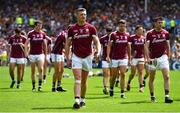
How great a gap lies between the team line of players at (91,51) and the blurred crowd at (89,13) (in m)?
30.1

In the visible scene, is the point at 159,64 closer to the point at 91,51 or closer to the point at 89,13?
the point at 91,51

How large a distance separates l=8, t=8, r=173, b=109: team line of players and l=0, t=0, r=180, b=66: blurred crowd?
98.9 feet

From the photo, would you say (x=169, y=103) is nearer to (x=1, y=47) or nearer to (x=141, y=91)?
(x=141, y=91)

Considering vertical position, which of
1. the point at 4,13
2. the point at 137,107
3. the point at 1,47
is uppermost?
the point at 4,13

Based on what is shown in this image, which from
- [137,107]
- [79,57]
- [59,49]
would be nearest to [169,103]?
[137,107]

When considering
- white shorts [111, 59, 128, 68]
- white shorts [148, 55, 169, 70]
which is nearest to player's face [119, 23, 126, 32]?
white shorts [111, 59, 128, 68]

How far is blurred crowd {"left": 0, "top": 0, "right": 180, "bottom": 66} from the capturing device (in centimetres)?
5844

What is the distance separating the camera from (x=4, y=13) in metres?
61.1

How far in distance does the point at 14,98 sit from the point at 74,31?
4.23 meters

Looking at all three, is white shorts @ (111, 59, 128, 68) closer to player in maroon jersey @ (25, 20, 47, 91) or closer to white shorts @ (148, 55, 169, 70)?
white shorts @ (148, 55, 169, 70)

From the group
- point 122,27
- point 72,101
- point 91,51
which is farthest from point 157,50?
point 72,101

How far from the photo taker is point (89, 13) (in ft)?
204

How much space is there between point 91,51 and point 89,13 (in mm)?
43607

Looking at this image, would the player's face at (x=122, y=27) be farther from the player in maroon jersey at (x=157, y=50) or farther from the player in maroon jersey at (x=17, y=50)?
the player in maroon jersey at (x=17, y=50)
